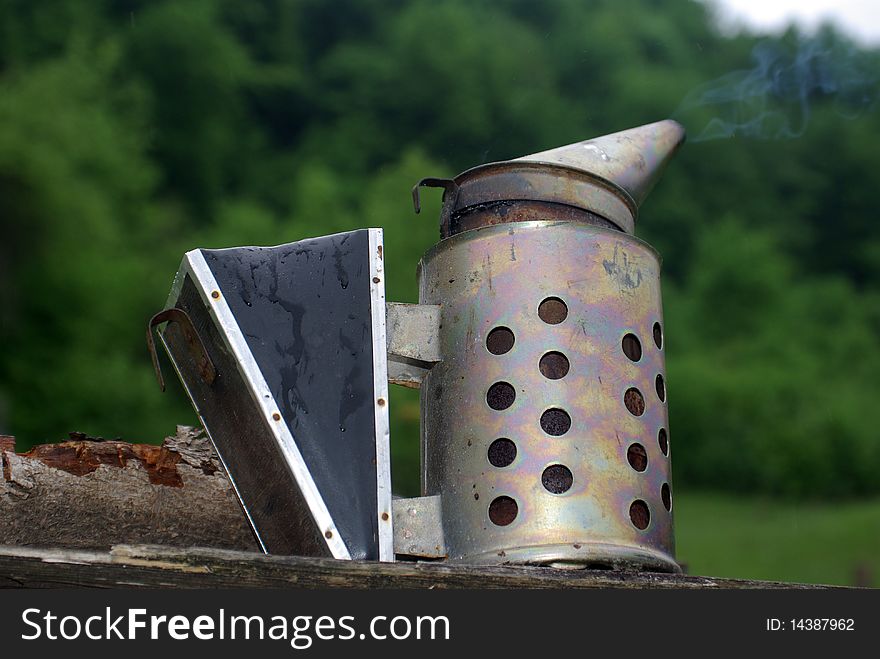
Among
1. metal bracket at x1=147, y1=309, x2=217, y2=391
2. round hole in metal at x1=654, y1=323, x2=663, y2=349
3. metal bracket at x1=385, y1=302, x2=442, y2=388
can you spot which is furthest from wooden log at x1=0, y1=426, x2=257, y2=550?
round hole in metal at x1=654, y1=323, x2=663, y2=349

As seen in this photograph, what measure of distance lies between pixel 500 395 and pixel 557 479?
0.25 metres

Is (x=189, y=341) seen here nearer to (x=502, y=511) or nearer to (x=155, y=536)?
(x=155, y=536)

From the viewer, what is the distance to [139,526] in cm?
289

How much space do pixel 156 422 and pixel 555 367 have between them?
25.0m

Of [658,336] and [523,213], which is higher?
[523,213]

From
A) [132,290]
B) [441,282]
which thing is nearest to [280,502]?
[441,282]

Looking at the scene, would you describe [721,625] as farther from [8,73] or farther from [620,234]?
[8,73]

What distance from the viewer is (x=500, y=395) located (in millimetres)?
2811

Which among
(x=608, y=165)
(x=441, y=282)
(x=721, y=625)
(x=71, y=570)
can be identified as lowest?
(x=721, y=625)

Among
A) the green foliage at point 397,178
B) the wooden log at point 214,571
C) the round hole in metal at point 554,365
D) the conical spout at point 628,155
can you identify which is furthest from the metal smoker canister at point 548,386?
the green foliage at point 397,178

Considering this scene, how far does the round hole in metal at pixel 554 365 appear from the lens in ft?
9.15

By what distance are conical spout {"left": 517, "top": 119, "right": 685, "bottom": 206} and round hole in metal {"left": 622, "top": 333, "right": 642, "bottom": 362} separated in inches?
19.2

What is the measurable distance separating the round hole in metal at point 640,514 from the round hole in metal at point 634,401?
0.22 metres

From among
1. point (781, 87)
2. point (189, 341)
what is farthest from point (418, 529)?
point (781, 87)
